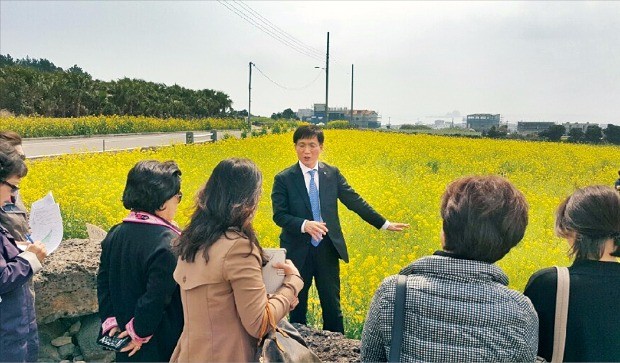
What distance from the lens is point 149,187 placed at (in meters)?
2.24

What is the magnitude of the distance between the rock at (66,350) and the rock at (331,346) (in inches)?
60.0

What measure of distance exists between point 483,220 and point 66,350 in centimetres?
303

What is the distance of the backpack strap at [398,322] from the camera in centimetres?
151

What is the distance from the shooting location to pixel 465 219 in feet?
5.18

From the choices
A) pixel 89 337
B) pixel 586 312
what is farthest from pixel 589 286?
pixel 89 337

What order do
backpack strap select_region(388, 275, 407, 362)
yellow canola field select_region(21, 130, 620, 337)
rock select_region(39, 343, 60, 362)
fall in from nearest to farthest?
backpack strap select_region(388, 275, 407, 362), rock select_region(39, 343, 60, 362), yellow canola field select_region(21, 130, 620, 337)

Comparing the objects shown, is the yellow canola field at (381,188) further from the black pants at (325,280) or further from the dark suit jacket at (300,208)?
the dark suit jacket at (300,208)

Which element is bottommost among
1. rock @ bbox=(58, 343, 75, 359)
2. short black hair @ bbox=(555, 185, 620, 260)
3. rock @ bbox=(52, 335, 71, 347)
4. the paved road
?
rock @ bbox=(58, 343, 75, 359)

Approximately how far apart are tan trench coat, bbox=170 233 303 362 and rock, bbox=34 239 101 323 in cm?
177

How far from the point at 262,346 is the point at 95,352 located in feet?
7.30

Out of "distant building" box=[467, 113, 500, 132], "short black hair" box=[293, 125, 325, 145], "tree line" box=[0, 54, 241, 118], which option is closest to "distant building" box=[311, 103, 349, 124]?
"tree line" box=[0, 54, 241, 118]

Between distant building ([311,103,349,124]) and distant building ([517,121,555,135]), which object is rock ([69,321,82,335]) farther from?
distant building ([311,103,349,124])

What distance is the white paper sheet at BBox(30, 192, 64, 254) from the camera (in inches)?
102

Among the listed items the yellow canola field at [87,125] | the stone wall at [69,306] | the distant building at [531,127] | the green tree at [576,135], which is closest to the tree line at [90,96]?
the yellow canola field at [87,125]
